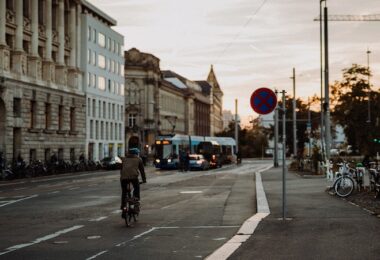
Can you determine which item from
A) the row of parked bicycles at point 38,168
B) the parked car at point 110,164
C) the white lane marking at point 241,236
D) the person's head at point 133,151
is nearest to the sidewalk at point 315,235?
the white lane marking at point 241,236

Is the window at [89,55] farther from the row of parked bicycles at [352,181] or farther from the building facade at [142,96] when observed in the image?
the row of parked bicycles at [352,181]

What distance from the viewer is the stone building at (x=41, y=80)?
5747 centimetres

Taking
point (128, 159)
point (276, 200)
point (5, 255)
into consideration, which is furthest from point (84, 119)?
point (5, 255)

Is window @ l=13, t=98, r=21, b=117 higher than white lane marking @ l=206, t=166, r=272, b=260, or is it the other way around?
window @ l=13, t=98, r=21, b=117

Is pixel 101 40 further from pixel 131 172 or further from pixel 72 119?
pixel 131 172

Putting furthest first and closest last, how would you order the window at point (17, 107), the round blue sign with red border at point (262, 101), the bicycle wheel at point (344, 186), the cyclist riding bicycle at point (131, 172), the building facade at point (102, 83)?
the building facade at point (102, 83) → the window at point (17, 107) → the bicycle wheel at point (344, 186) → the cyclist riding bicycle at point (131, 172) → the round blue sign with red border at point (262, 101)

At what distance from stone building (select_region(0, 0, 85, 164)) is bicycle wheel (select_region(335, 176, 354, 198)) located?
117 ft

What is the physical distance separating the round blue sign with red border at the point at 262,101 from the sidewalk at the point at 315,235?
7.78ft

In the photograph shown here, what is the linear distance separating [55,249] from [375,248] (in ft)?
16.2

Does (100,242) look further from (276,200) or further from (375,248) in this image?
(276,200)

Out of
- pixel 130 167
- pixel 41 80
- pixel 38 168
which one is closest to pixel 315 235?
pixel 130 167

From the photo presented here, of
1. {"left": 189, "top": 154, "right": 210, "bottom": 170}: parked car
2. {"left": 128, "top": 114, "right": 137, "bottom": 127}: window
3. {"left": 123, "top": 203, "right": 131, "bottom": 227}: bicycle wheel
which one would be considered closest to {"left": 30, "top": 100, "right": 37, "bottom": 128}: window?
{"left": 189, "top": 154, "right": 210, "bottom": 170}: parked car

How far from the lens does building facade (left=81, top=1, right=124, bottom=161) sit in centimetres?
8150

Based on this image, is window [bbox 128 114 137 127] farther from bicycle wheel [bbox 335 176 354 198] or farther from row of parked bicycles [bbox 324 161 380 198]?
bicycle wheel [bbox 335 176 354 198]
